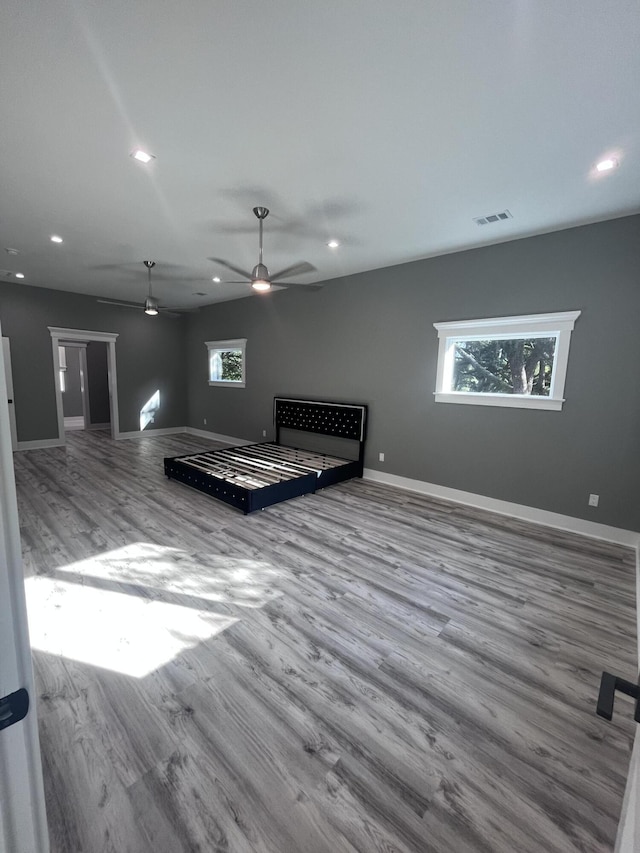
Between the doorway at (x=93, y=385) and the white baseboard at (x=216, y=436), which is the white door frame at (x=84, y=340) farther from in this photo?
the white baseboard at (x=216, y=436)

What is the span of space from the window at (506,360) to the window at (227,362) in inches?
160

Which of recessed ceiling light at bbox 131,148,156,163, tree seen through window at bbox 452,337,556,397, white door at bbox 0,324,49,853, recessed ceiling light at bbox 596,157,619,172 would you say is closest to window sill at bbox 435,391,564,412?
tree seen through window at bbox 452,337,556,397

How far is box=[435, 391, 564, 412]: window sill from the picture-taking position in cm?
389

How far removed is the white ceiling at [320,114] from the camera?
5.51 ft

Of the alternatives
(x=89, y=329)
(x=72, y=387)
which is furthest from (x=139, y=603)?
(x=72, y=387)

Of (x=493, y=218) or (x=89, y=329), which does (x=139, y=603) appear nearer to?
(x=493, y=218)

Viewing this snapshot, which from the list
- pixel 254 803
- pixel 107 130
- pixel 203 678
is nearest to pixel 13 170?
pixel 107 130

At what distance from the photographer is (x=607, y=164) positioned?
102 inches

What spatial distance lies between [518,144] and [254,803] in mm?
3616

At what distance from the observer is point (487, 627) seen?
238 cm

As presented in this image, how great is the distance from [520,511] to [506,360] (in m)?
1.66

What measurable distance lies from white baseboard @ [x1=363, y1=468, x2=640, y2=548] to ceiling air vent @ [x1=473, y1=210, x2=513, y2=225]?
2.84 meters

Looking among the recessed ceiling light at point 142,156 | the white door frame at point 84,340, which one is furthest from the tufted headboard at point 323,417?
the recessed ceiling light at point 142,156

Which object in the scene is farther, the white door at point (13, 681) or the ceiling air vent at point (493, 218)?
the ceiling air vent at point (493, 218)
